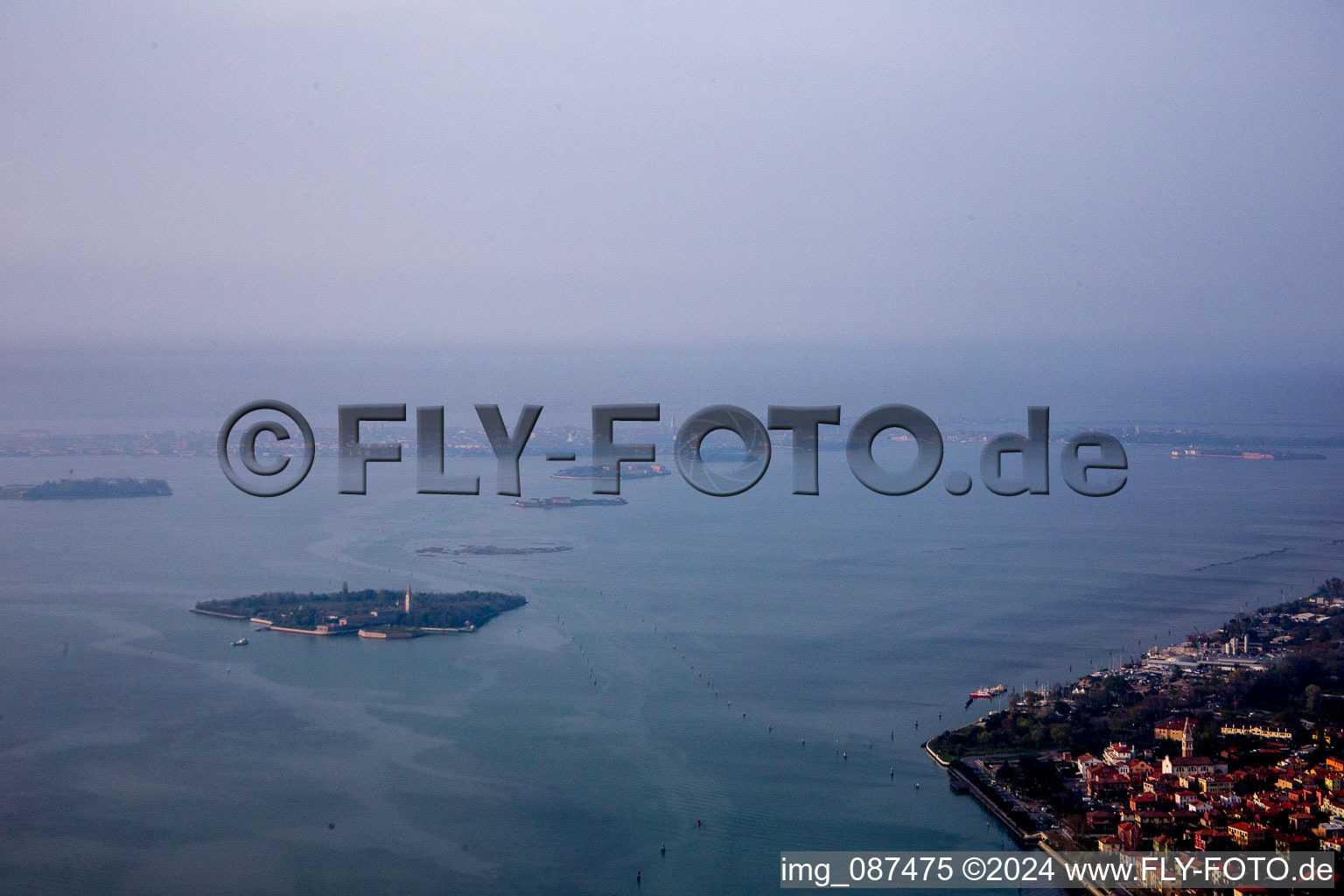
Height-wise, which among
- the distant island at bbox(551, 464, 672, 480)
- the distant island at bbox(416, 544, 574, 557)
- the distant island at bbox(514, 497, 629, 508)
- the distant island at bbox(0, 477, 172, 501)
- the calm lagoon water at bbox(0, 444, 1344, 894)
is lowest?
the calm lagoon water at bbox(0, 444, 1344, 894)

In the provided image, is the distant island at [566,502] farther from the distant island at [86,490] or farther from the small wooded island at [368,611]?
the small wooded island at [368,611]

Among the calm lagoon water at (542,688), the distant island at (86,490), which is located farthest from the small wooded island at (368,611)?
the distant island at (86,490)

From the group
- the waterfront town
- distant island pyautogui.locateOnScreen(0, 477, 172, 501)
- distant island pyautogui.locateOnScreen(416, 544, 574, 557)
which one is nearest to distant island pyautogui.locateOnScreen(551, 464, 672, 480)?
distant island pyautogui.locateOnScreen(416, 544, 574, 557)

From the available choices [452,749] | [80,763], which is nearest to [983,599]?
[452,749]

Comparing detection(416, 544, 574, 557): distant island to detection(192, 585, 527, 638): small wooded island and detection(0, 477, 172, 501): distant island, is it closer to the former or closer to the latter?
detection(192, 585, 527, 638): small wooded island

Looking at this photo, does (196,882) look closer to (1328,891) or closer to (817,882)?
(817,882)

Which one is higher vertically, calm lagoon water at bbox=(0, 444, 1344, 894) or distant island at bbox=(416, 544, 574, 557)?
distant island at bbox=(416, 544, 574, 557)

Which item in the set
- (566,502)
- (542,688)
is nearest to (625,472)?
(566,502)

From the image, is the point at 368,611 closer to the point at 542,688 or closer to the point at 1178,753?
the point at 542,688
